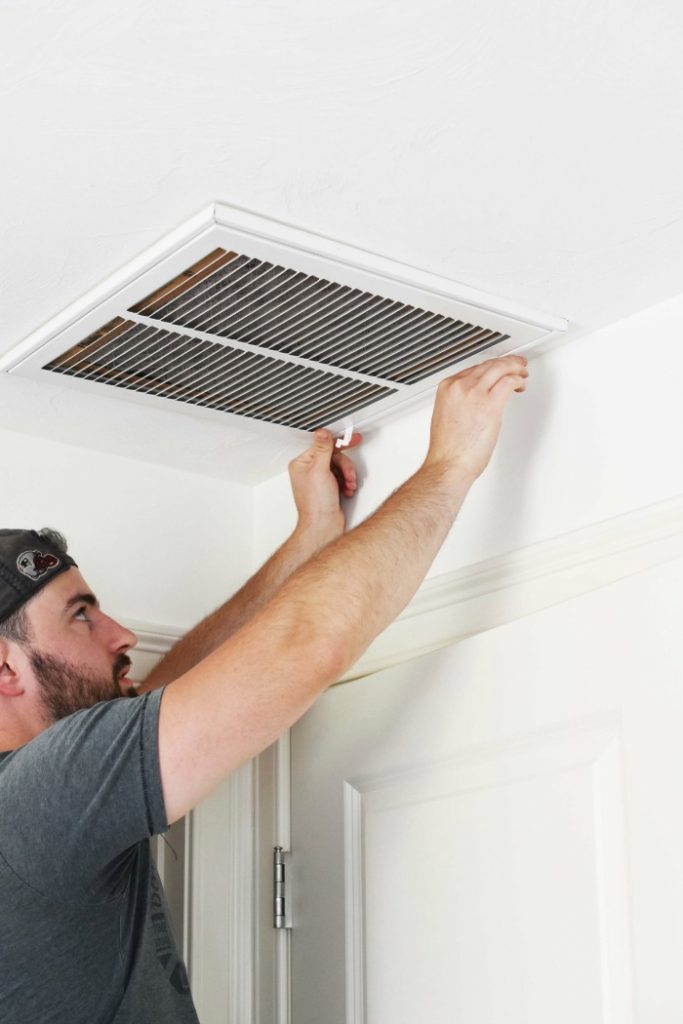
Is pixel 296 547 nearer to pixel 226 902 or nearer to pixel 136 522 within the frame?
pixel 136 522

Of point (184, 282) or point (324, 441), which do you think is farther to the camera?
point (324, 441)

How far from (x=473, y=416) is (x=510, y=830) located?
1.72ft

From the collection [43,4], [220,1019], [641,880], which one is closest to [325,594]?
[641,880]

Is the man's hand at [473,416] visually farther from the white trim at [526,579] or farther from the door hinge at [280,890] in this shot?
the door hinge at [280,890]

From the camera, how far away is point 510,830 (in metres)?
1.55

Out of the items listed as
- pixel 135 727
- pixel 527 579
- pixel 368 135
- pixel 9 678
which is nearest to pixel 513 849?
pixel 527 579

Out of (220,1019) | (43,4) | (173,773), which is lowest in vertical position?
(220,1019)

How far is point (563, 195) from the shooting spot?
1.36m

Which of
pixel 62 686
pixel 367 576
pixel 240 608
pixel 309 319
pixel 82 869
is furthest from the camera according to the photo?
pixel 240 608

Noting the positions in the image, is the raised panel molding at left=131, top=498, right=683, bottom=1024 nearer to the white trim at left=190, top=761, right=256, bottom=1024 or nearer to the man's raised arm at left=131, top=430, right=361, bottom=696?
the white trim at left=190, top=761, right=256, bottom=1024

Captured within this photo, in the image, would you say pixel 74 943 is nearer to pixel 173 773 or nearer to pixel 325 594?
pixel 173 773

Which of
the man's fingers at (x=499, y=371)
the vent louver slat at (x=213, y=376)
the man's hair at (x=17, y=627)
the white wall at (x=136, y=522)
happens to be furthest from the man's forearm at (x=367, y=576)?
the white wall at (x=136, y=522)

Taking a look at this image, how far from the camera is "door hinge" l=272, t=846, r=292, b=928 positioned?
6.46ft

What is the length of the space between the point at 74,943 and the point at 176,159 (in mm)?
866
